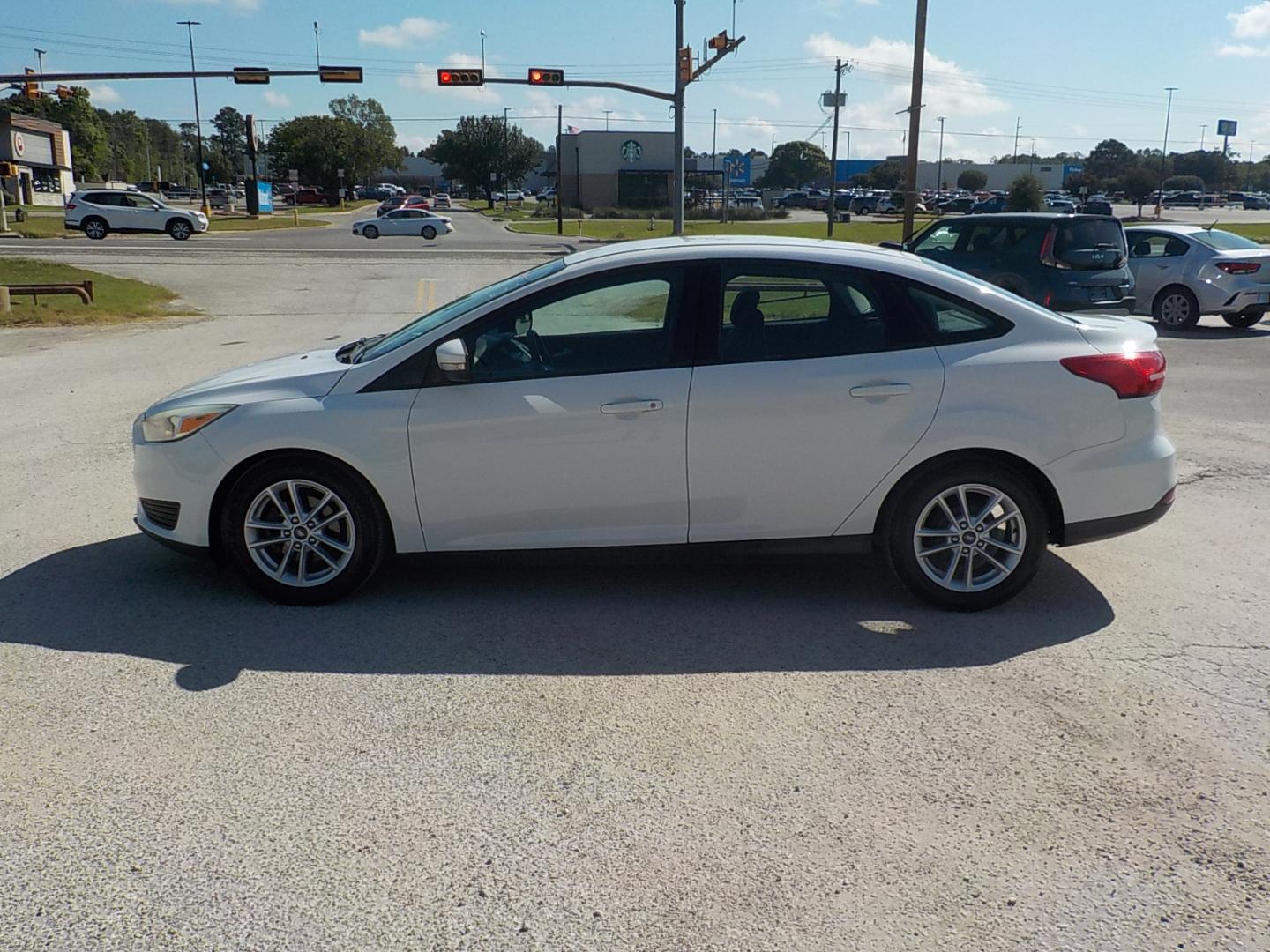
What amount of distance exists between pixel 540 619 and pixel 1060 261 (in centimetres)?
1176

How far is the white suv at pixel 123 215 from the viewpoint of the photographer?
42750 mm

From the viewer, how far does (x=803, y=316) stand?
16.7 feet

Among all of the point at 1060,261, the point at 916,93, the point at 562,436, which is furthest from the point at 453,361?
the point at 916,93

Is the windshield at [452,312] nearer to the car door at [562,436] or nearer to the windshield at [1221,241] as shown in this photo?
the car door at [562,436]

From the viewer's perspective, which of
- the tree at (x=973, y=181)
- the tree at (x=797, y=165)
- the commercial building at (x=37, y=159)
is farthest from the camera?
the tree at (x=797, y=165)

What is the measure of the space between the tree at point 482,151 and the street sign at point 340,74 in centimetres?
8061

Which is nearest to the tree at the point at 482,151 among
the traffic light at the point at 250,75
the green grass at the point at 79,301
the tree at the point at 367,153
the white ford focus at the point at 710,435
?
the tree at the point at 367,153

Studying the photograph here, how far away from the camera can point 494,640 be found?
15.8ft

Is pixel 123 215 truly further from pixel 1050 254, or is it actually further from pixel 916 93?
pixel 1050 254

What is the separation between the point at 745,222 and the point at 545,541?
222 ft

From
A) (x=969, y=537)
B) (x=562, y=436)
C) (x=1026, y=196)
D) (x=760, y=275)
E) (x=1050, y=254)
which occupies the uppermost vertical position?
(x=1026, y=196)

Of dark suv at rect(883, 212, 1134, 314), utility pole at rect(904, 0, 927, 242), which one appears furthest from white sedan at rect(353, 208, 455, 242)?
dark suv at rect(883, 212, 1134, 314)

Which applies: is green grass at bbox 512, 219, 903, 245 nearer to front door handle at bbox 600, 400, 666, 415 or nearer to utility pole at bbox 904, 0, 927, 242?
utility pole at bbox 904, 0, 927, 242

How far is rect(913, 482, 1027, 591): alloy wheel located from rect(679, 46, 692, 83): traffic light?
3077 cm
